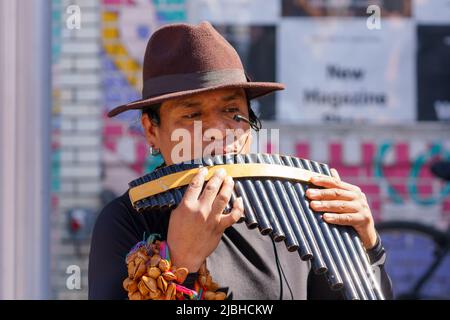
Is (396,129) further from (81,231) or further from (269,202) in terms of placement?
(269,202)

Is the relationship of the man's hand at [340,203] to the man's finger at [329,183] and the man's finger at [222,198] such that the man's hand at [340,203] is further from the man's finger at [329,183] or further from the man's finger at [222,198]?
the man's finger at [222,198]

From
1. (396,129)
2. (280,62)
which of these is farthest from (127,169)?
(396,129)

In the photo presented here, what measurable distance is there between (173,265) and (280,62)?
3.74m

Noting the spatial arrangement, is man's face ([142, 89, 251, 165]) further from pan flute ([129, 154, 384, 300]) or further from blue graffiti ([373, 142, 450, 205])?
blue graffiti ([373, 142, 450, 205])

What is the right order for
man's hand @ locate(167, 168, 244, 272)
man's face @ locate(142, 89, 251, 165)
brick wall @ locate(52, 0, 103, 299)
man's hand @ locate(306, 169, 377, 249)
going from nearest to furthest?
man's hand @ locate(167, 168, 244, 272) < man's hand @ locate(306, 169, 377, 249) < man's face @ locate(142, 89, 251, 165) < brick wall @ locate(52, 0, 103, 299)

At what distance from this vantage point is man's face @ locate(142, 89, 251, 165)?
99.4 inches

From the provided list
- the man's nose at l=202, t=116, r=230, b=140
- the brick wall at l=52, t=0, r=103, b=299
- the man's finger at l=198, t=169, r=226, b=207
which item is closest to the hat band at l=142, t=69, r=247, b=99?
the man's nose at l=202, t=116, r=230, b=140


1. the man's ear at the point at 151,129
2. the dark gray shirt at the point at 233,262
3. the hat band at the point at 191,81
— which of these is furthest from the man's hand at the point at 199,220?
the man's ear at the point at 151,129

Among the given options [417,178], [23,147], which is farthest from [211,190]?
[417,178]

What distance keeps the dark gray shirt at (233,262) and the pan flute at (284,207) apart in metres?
0.11

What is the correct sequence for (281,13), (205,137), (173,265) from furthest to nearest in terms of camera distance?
(281,13)
(205,137)
(173,265)

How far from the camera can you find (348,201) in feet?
7.79

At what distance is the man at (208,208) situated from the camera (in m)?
2.28

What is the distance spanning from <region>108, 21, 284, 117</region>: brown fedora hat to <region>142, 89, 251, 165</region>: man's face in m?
0.05
